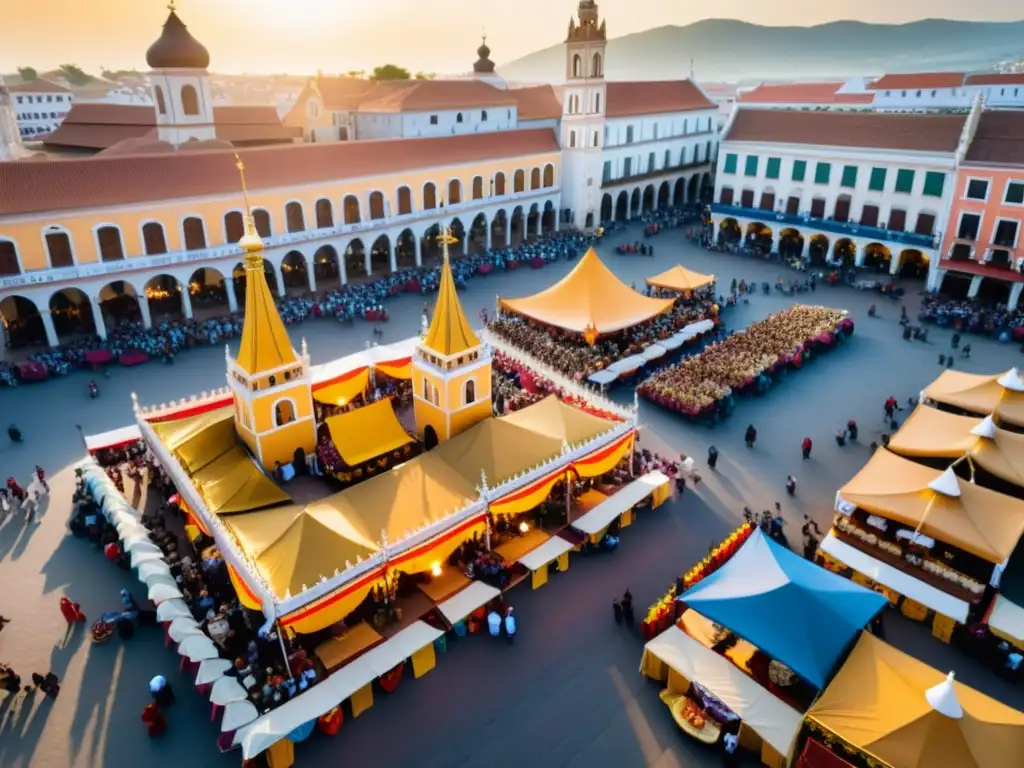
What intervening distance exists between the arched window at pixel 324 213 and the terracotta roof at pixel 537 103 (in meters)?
21.6

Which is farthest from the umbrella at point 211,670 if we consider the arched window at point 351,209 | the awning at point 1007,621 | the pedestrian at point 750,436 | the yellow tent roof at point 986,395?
the arched window at point 351,209

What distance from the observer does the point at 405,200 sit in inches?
1510

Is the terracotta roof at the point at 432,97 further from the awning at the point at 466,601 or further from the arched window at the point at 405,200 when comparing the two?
the awning at the point at 466,601

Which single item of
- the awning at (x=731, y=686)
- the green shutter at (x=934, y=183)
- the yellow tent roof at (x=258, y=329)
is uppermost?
the green shutter at (x=934, y=183)

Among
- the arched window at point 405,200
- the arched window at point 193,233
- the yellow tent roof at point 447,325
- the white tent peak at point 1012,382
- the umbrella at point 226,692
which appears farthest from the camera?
the arched window at point 405,200

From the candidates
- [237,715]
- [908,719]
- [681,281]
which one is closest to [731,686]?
[908,719]

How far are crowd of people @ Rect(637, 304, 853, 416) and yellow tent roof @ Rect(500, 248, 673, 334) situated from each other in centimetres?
305

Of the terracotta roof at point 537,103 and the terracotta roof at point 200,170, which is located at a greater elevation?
Result: the terracotta roof at point 537,103

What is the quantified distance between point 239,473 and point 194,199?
19014mm

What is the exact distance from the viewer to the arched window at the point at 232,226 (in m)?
31.9

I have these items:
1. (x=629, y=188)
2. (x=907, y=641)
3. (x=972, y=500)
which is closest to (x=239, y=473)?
(x=907, y=641)

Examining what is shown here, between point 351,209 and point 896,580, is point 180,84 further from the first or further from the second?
point 896,580

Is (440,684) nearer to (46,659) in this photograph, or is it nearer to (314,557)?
(314,557)

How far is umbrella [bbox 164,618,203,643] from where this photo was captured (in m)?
13.7
